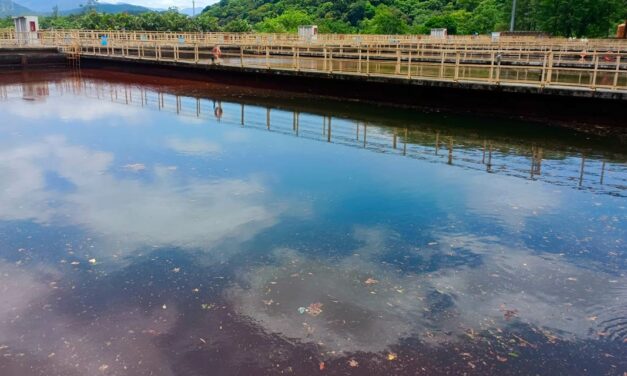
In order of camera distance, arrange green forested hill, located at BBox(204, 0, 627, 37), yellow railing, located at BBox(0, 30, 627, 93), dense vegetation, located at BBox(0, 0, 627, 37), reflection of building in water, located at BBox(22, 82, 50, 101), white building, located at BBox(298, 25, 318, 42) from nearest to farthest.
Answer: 1. reflection of building in water, located at BBox(22, 82, 50, 101)
2. yellow railing, located at BBox(0, 30, 627, 93)
3. white building, located at BBox(298, 25, 318, 42)
4. green forested hill, located at BBox(204, 0, 627, 37)
5. dense vegetation, located at BBox(0, 0, 627, 37)

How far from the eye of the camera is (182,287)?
22.8 ft

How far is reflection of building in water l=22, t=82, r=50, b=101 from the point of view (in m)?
24.6

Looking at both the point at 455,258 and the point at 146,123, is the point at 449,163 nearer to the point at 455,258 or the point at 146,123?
the point at 455,258

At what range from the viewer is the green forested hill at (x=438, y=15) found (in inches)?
2468

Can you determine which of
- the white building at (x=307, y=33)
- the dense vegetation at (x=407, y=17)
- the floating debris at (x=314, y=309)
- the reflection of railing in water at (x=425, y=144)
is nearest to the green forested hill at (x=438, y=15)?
the dense vegetation at (x=407, y=17)

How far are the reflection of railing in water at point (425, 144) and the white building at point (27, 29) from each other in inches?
997

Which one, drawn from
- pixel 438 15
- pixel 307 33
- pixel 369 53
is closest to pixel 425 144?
pixel 369 53

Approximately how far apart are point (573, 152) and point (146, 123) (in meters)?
13.1

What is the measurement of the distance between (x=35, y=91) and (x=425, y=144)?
20.6 meters

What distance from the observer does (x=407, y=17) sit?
430ft

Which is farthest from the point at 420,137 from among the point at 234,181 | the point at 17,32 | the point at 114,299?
the point at 17,32

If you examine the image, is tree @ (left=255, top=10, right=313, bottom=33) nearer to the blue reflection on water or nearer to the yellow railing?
the yellow railing

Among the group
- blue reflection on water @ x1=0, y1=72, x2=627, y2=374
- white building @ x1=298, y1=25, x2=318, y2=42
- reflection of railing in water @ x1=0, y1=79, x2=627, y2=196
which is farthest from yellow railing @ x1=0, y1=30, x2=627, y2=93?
blue reflection on water @ x1=0, y1=72, x2=627, y2=374

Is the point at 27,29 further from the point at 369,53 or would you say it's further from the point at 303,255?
the point at 303,255
